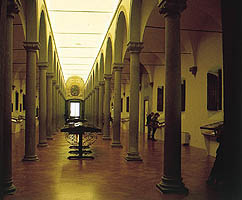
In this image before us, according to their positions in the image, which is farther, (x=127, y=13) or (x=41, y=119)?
(x=41, y=119)

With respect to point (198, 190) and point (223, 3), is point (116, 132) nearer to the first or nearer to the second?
point (198, 190)

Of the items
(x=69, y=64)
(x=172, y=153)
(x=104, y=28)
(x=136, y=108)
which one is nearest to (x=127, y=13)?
(x=136, y=108)

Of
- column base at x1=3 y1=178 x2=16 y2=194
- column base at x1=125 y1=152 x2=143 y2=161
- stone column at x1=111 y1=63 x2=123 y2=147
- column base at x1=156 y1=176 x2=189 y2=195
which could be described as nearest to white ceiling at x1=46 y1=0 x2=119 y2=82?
stone column at x1=111 y1=63 x2=123 y2=147

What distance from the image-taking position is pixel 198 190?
21.0 ft

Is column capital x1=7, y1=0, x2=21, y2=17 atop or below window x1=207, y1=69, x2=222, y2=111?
atop

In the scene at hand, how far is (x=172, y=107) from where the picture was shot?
20.7 feet

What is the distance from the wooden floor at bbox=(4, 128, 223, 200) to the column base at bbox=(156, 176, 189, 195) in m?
0.12

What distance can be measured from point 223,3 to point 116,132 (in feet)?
35.9

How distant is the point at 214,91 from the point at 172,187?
7.07 metres

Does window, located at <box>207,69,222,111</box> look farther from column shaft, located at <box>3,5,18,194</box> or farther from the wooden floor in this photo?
column shaft, located at <box>3,5,18,194</box>

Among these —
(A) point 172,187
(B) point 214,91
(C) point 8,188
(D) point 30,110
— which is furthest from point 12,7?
(B) point 214,91

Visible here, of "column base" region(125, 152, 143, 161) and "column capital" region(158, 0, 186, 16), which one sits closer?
"column capital" region(158, 0, 186, 16)

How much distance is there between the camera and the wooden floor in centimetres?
594

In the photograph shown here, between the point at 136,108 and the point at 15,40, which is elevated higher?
the point at 15,40
